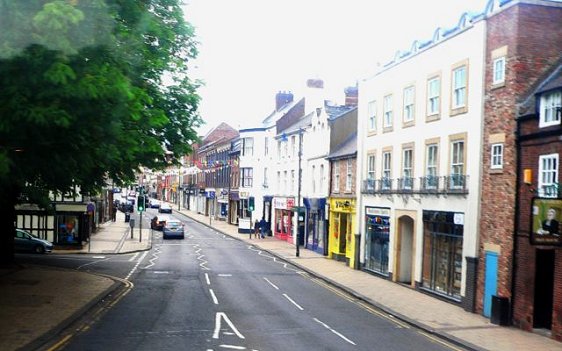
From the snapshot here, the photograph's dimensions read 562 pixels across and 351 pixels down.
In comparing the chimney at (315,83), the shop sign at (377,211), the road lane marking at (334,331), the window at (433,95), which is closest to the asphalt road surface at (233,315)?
the road lane marking at (334,331)

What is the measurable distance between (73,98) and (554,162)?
48.1 feet

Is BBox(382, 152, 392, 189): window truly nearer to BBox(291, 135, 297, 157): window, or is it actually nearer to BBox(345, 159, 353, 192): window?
BBox(345, 159, 353, 192): window

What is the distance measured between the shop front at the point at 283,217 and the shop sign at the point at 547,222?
34.8 m

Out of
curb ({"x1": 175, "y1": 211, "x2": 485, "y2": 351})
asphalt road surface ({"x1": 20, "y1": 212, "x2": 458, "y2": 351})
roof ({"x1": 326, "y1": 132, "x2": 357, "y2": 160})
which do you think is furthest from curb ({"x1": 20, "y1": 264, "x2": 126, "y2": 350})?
roof ({"x1": 326, "y1": 132, "x2": 357, "y2": 160})

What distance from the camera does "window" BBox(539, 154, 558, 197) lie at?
19172 millimetres

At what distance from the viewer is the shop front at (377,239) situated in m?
32.5

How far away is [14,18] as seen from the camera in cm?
1100

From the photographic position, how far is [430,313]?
22500mm

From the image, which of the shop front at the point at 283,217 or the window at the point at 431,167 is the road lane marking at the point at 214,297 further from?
the shop front at the point at 283,217

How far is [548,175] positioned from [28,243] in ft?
104

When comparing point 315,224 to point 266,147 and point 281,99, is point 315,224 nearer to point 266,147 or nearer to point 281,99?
point 266,147

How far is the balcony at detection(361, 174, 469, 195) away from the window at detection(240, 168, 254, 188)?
3466 centimetres

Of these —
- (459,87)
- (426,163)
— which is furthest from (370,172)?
(459,87)

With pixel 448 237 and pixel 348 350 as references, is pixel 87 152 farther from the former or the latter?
pixel 448 237
